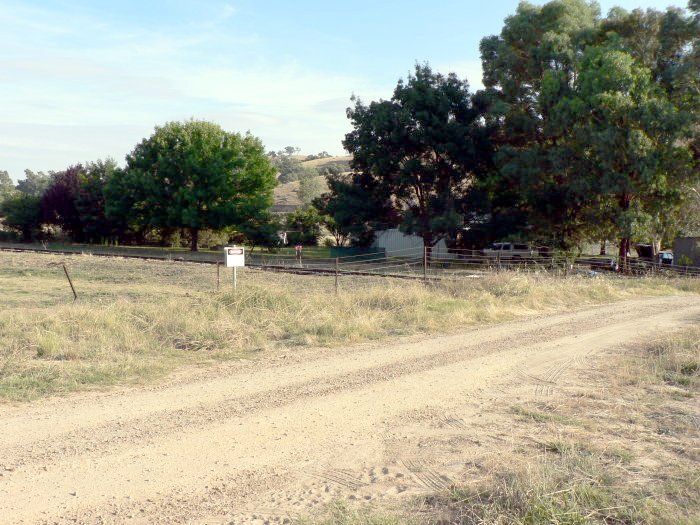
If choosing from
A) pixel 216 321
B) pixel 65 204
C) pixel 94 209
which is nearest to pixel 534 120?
pixel 216 321

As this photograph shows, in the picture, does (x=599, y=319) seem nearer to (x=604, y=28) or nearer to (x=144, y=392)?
(x=144, y=392)

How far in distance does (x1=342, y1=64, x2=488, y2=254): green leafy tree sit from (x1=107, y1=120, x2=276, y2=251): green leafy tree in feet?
43.5

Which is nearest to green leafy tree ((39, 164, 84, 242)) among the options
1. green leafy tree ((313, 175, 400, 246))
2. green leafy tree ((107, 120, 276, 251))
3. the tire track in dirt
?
green leafy tree ((107, 120, 276, 251))

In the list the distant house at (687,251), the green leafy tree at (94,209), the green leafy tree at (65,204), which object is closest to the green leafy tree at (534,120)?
the distant house at (687,251)

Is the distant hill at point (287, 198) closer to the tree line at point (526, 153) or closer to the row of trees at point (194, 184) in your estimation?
the row of trees at point (194, 184)

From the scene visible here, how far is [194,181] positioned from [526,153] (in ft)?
93.6

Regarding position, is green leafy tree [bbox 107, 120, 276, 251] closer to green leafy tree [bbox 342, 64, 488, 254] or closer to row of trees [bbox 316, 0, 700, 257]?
row of trees [bbox 316, 0, 700, 257]

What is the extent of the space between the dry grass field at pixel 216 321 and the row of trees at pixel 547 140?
13999 mm

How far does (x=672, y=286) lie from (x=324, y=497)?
24.1m

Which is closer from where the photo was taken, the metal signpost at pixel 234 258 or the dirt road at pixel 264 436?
the dirt road at pixel 264 436

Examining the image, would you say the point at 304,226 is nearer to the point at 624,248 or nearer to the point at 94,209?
the point at 94,209

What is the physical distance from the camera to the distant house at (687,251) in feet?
119

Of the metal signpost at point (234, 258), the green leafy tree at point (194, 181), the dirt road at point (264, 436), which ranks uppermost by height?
the green leafy tree at point (194, 181)

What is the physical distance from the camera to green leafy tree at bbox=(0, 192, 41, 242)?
68.6 metres
